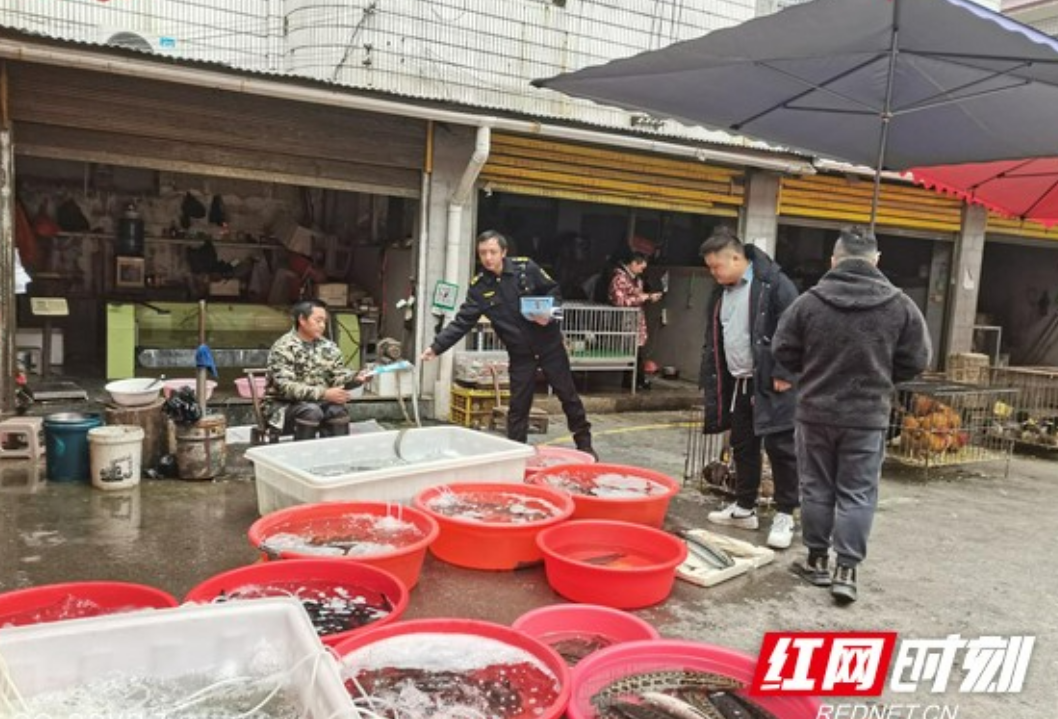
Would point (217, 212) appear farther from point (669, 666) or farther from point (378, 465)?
point (669, 666)

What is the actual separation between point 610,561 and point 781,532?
5.09ft

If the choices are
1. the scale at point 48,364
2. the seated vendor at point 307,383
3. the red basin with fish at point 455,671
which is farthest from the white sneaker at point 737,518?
the scale at point 48,364

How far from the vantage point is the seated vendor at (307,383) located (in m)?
6.26

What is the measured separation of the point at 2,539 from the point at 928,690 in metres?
5.38

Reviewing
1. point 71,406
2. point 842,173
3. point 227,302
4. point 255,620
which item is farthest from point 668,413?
point 255,620

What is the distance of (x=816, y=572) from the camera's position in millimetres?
4844

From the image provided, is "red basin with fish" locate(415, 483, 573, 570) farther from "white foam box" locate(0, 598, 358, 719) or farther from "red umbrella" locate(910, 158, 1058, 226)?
"red umbrella" locate(910, 158, 1058, 226)

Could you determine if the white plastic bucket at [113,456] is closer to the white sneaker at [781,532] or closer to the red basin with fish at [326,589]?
the red basin with fish at [326,589]

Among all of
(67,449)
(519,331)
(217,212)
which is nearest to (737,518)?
(519,331)

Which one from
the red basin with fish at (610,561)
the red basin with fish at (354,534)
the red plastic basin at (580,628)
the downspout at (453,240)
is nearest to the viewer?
the red plastic basin at (580,628)

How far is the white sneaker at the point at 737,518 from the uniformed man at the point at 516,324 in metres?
1.70

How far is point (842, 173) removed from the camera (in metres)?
11.5

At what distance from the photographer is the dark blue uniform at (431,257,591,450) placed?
6840 millimetres

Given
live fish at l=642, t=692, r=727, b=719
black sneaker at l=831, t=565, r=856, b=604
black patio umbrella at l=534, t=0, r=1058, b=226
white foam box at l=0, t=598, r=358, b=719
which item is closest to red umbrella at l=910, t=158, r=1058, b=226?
black patio umbrella at l=534, t=0, r=1058, b=226
